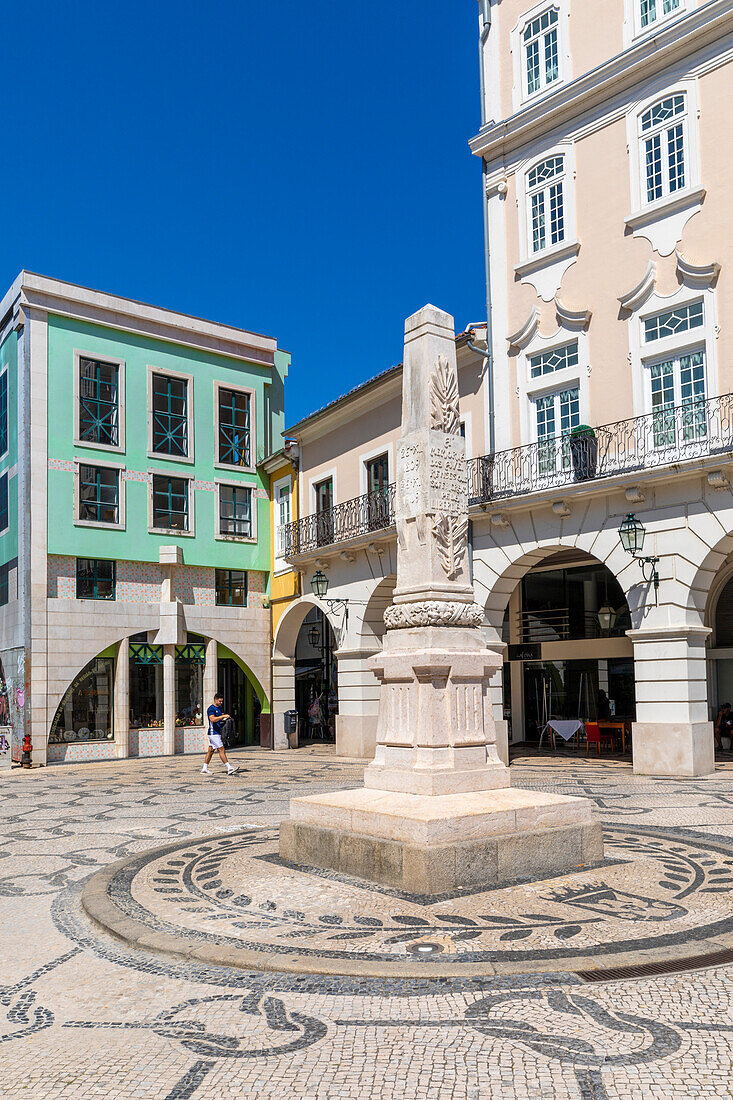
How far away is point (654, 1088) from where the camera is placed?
12.3 feet

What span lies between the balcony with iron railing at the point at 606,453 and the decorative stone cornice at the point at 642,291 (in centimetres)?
209

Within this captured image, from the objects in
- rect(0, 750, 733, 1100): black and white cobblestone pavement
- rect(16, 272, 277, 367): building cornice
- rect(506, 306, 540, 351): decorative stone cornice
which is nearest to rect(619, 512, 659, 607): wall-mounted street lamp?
rect(506, 306, 540, 351): decorative stone cornice

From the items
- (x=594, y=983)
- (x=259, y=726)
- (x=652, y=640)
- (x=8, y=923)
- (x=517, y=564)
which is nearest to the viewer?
(x=594, y=983)

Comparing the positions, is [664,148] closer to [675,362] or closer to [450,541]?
[675,362]

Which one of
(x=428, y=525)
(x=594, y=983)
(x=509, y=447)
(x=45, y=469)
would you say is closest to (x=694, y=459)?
(x=509, y=447)

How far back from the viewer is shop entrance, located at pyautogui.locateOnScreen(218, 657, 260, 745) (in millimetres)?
28344

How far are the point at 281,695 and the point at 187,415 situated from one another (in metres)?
8.54

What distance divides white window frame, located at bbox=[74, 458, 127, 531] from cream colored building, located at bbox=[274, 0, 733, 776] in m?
6.36

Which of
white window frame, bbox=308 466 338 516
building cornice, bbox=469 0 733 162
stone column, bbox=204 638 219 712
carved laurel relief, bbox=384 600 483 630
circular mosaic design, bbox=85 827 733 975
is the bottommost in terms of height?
circular mosaic design, bbox=85 827 733 975

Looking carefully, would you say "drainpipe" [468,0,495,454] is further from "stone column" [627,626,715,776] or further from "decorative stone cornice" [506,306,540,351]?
"stone column" [627,626,715,776]

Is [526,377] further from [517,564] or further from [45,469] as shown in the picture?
[45,469]

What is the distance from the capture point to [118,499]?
84.0 ft

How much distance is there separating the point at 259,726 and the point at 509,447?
506 inches

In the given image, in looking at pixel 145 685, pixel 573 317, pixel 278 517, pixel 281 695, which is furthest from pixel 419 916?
A: pixel 278 517
